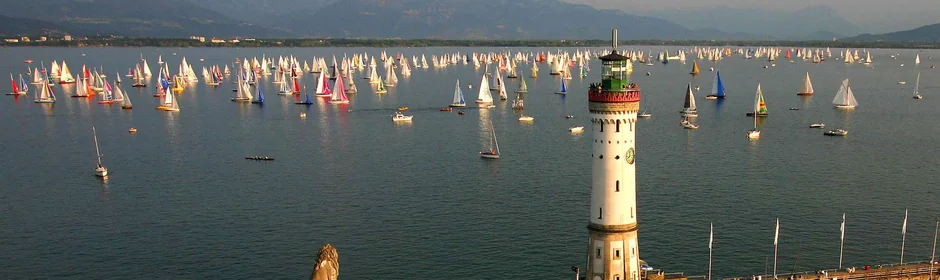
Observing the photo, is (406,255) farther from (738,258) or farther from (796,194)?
(796,194)

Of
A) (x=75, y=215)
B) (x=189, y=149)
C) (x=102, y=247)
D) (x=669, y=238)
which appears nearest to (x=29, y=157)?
(x=189, y=149)

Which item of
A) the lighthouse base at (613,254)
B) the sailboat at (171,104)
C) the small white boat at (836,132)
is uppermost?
the lighthouse base at (613,254)

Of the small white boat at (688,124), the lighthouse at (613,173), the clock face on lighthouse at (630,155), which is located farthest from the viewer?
the small white boat at (688,124)

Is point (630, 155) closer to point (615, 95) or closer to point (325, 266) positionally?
point (615, 95)

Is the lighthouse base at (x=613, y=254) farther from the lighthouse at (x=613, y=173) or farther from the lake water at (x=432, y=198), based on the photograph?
the lake water at (x=432, y=198)

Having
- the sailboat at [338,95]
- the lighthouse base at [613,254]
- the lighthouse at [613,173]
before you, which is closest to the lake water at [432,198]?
the lighthouse base at [613,254]
